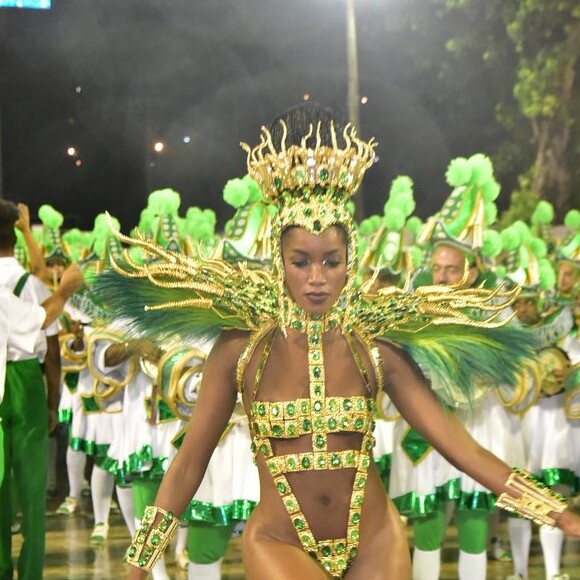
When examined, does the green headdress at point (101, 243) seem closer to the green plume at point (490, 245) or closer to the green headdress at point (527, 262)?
the green plume at point (490, 245)

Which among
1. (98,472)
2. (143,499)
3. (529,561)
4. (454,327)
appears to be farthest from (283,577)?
(98,472)

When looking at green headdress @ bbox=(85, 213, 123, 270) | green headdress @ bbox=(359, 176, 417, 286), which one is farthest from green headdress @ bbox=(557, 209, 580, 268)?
green headdress @ bbox=(85, 213, 123, 270)

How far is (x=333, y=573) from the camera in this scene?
146 inches

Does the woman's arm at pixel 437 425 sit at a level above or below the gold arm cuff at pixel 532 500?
above

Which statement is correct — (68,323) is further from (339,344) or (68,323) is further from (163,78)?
(339,344)

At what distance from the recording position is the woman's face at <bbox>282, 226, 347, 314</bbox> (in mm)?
3818

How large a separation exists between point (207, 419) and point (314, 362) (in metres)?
0.38

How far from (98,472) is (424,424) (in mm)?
5230

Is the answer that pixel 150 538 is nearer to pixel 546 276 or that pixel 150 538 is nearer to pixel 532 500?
pixel 532 500

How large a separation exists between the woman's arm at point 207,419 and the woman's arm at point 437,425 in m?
0.47

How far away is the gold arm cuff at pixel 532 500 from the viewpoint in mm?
3803

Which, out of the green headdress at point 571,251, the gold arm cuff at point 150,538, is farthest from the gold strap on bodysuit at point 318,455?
the green headdress at point 571,251

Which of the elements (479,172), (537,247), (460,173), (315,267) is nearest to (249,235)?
(460,173)

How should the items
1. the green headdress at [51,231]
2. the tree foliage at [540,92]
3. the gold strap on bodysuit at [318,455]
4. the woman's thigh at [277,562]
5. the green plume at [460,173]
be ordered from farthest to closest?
the tree foliage at [540,92], the green headdress at [51,231], the green plume at [460,173], the gold strap on bodysuit at [318,455], the woman's thigh at [277,562]
